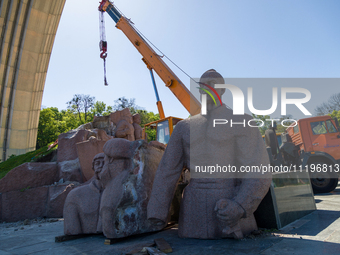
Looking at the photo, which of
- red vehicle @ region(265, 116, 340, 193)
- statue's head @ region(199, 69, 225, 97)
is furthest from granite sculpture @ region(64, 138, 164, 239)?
red vehicle @ region(265, 116, 340, 193)

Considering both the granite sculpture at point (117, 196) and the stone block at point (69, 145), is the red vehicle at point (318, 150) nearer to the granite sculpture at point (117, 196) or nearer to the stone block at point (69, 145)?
the stone block at point (69, 145)

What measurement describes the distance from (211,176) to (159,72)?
25.9 ft

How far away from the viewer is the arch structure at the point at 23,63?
15.1m

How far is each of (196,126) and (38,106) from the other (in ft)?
57.6

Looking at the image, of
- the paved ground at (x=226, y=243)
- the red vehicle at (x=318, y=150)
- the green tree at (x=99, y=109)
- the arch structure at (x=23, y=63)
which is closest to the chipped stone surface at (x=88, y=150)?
the paved ground at (x=226, y=243)

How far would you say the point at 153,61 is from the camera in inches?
395

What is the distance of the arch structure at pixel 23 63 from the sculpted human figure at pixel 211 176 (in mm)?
16105

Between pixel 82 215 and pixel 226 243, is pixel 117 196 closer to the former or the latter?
pixel 82 215

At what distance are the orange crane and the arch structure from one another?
6825 mm

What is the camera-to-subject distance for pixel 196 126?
2490mm

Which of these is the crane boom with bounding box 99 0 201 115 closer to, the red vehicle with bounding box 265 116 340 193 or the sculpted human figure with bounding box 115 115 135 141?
the sculpted human figure with bounding box 115 115 135 141

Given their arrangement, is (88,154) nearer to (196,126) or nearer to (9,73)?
(196,126)

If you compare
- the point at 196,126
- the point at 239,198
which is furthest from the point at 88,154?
the point at 239,198

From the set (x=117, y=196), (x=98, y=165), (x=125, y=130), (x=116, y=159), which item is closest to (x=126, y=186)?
(x=117, y=196)
